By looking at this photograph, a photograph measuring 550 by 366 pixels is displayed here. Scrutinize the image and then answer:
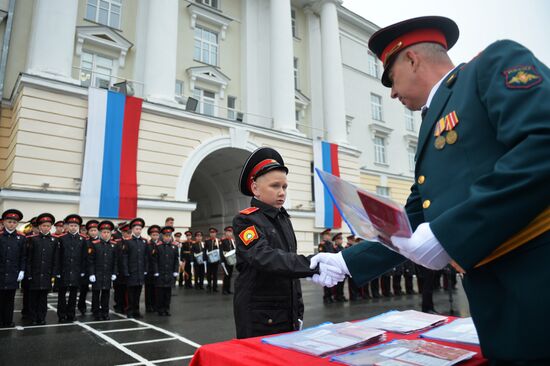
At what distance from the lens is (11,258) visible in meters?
6.89

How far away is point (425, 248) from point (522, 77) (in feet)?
1.92

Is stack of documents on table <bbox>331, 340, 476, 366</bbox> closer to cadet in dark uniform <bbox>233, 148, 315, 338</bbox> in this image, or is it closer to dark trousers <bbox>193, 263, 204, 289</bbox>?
cadet in dark uniform <bbox>233, 148, 315, 338</bbox>

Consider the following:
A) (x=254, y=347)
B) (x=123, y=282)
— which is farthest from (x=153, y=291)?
(x=254, y=347)

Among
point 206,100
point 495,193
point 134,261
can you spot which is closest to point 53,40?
point 206,100

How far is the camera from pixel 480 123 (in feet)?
3.88

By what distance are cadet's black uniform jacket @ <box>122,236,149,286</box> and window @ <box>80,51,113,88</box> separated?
373 inches

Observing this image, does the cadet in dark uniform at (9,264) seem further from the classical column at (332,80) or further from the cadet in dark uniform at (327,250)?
the classical column at (332,80)

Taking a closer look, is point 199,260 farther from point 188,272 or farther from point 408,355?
point 408,355

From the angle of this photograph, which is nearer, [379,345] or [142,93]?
[379,345]

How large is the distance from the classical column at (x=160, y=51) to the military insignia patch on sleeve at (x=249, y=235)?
1371 cm

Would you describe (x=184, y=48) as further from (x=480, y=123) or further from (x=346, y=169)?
(x=480, y=123)

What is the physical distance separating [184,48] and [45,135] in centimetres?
871

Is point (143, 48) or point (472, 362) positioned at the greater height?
point (143, 48)

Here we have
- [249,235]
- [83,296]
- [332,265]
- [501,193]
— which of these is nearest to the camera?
[501,193]
